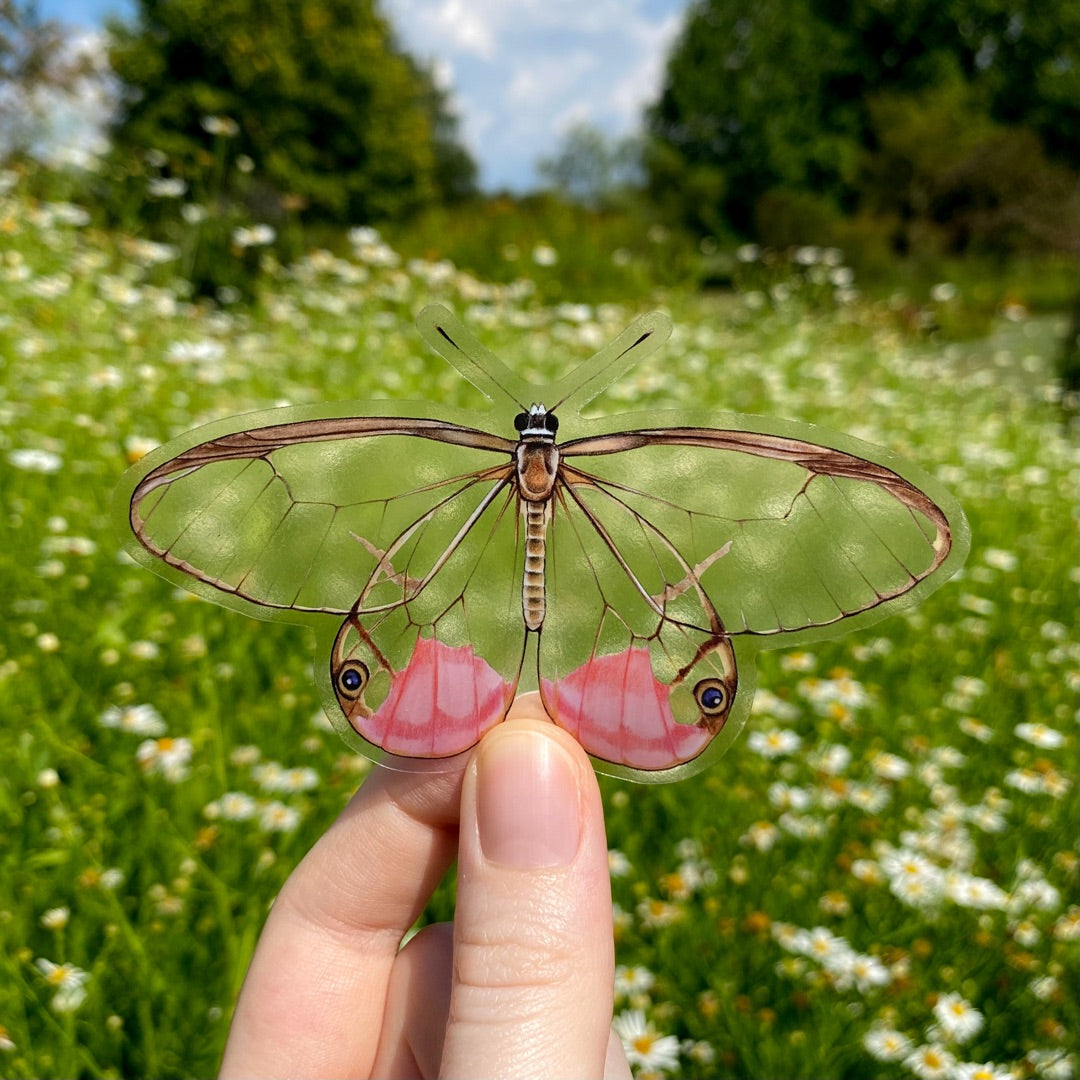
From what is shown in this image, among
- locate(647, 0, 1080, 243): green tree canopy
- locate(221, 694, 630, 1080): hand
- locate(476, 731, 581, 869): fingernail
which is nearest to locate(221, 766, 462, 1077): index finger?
locate(221, 694, 630, 1080): hand

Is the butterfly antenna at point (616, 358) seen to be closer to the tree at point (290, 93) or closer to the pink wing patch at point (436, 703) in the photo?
the pink wing patch at point (436, 703)

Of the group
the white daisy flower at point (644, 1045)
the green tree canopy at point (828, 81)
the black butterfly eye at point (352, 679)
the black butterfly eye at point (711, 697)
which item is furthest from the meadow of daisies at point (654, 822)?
the green tree canopy at point (828, 81)

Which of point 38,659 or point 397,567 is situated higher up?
point 38,659

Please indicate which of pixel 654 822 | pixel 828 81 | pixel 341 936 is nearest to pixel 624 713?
pixel 341 936

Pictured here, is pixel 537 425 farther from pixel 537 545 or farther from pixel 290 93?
pixel 290 93

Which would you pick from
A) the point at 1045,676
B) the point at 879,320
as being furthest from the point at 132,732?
the point at 879,320

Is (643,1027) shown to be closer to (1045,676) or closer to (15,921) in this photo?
(15,921)
